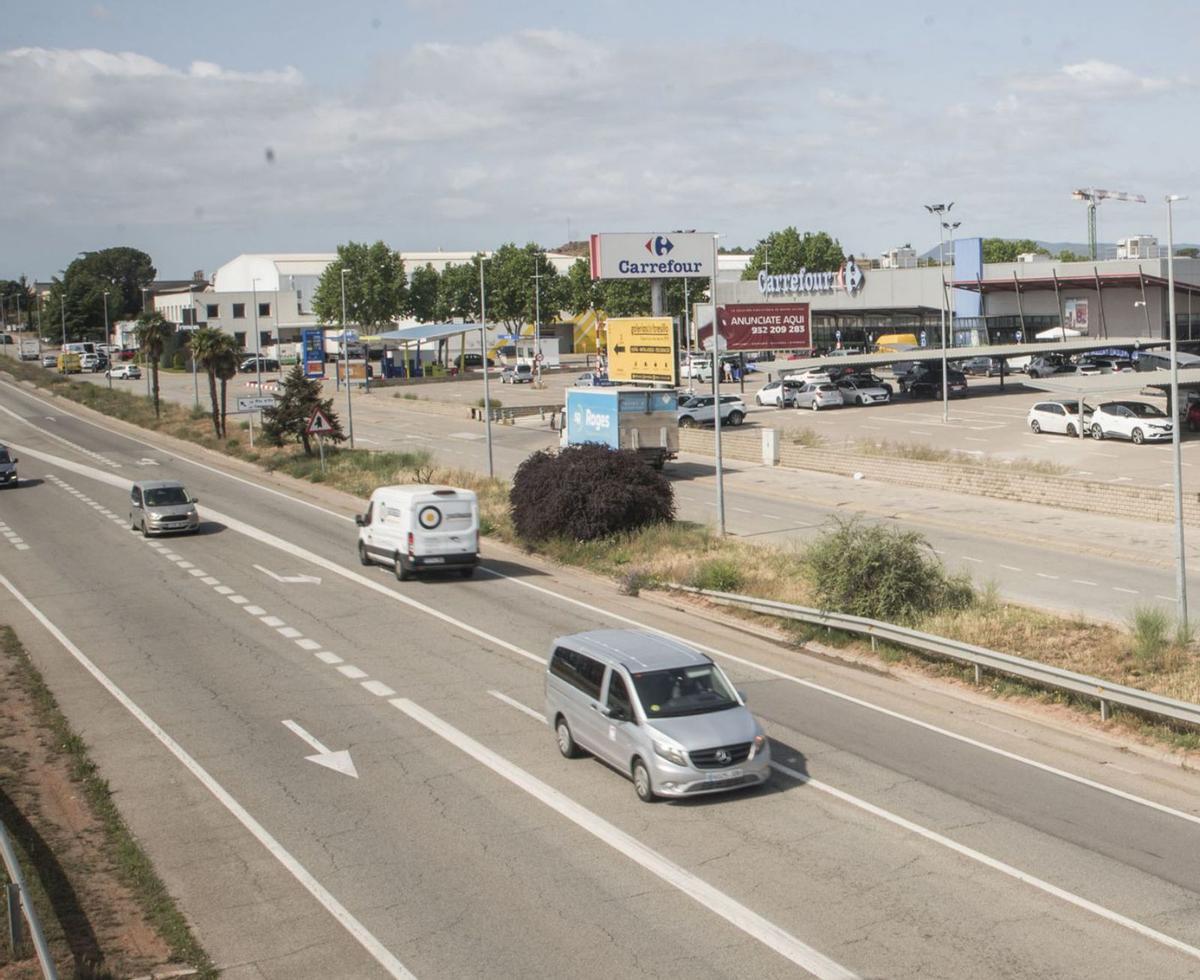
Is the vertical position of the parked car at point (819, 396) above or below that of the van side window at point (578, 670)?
above

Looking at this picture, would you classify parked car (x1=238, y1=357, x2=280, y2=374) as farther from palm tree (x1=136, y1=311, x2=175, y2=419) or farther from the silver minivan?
the silver minivan

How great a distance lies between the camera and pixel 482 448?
6425 cm

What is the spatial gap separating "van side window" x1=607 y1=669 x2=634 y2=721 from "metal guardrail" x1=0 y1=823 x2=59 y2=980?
689 centimetres

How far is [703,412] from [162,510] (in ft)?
103

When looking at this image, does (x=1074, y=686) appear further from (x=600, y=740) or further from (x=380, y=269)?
(x=380, y=269)

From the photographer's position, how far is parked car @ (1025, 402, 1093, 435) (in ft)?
188

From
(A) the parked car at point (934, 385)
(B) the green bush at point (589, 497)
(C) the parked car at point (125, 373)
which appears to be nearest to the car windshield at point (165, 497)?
(B) the green bush at point (589, 497)

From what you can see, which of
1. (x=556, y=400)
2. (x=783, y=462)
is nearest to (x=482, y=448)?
(x=783, y=462)

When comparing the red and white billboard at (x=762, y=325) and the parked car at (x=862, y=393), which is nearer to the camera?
the parked car at (x=862, y=393)

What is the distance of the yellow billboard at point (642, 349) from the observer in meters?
56.6

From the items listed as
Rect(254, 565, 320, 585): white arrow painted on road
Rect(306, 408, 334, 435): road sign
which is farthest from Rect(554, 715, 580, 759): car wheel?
Rect(306, 408, 334, 435): road sign

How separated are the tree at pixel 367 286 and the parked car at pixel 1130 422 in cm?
9609

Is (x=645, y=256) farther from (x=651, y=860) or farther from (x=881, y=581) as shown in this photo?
(x=651, y=860)

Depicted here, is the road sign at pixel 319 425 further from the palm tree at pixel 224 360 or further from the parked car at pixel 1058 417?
the parked car at pixel 1058 417
